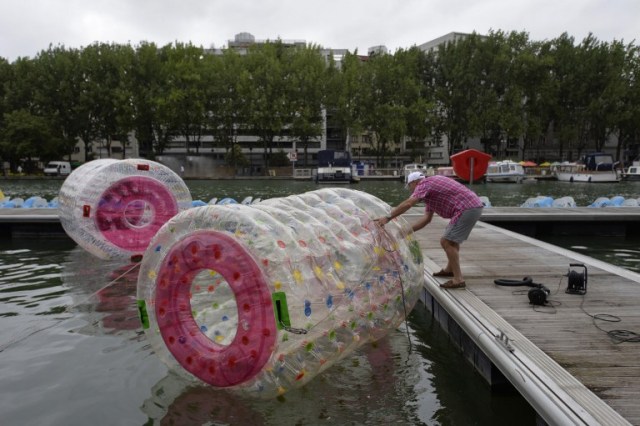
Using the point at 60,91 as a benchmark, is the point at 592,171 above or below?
below

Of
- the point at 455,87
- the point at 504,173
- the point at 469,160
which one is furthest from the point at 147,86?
the point at 469,160

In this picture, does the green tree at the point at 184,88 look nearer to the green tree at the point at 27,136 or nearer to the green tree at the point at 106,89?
the green tree at the point at 106,89

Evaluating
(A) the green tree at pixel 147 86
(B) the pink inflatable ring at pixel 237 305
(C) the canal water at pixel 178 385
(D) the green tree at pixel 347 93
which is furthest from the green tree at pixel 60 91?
(B) the pink inflatable ring at pixel 237 305

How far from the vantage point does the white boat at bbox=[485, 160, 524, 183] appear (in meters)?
50.7

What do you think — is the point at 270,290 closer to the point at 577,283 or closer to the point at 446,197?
the point at 446,197

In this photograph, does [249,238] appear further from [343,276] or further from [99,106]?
[99,106]

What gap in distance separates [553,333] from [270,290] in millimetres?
3295

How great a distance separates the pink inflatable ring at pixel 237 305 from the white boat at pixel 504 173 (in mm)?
49099

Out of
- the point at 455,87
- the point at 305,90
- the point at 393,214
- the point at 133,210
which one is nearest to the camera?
the point at 393,214

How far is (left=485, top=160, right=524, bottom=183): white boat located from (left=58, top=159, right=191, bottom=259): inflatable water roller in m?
43.5

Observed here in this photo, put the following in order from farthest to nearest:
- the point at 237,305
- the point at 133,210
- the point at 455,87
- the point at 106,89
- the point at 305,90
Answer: the point at 455,87, the point at 305,90, the point at 106,89, the point at 133,210, the point at 237,305

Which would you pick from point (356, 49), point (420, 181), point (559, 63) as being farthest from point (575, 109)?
point (420, 181)

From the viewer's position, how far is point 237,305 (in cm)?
477

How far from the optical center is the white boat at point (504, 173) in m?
50.7
